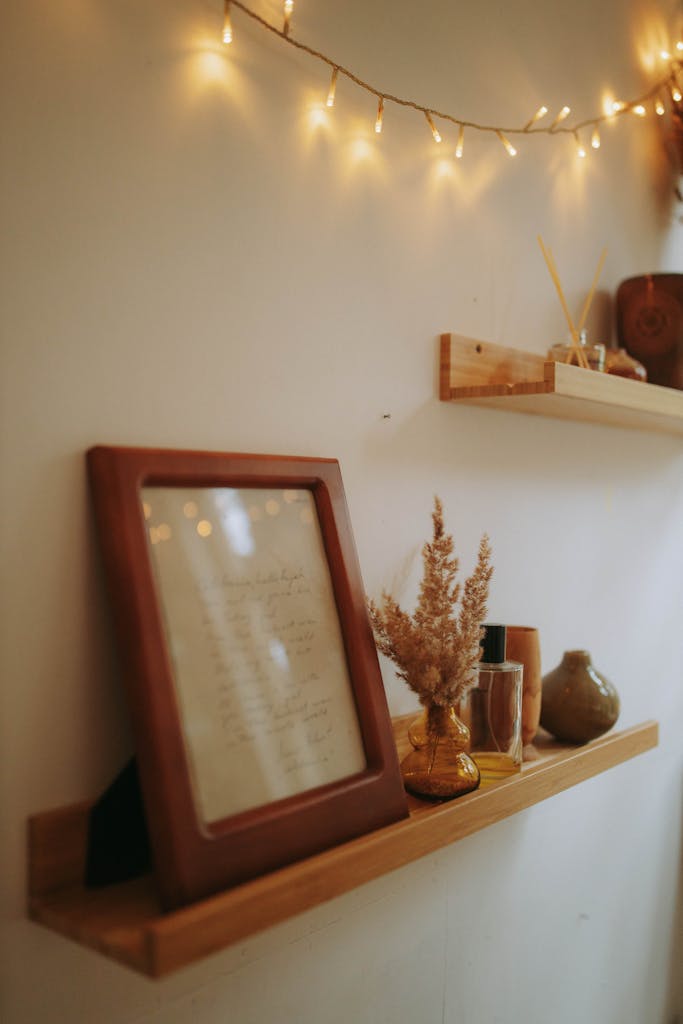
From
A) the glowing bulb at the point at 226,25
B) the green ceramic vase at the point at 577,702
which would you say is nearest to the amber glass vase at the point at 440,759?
the green ceramic vase at the point at 577,702

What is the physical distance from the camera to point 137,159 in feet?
2.82

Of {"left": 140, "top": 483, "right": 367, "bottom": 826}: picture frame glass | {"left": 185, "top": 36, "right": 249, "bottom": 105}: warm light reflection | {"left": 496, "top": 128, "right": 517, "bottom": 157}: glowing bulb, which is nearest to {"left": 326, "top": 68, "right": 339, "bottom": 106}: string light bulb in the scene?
{"left": 185, "top": 36, "right": 249, "bottom": 105}: warm light reflection

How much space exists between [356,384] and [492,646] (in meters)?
0.36

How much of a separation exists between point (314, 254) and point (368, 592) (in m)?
0.41

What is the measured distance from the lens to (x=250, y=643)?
2.79 feet

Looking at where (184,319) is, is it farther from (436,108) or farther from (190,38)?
(436,108)

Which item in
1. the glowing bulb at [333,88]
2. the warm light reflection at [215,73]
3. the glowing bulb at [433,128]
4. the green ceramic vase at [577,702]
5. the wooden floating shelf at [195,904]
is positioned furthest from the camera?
the green ceramic vase at [577,702]

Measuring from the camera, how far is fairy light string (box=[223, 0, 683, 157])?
990 millimetres

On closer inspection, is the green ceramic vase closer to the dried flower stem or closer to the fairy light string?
the dried flower stem

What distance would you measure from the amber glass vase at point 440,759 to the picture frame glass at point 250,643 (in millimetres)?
116

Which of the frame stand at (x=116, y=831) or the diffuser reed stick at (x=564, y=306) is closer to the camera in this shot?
the frame stand at (x=116, y=831)


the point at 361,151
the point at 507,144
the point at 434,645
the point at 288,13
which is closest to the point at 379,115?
the point at 361,151

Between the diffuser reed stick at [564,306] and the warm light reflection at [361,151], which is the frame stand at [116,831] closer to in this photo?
the warm light reflection at [361,151]

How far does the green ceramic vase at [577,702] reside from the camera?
127 cm
